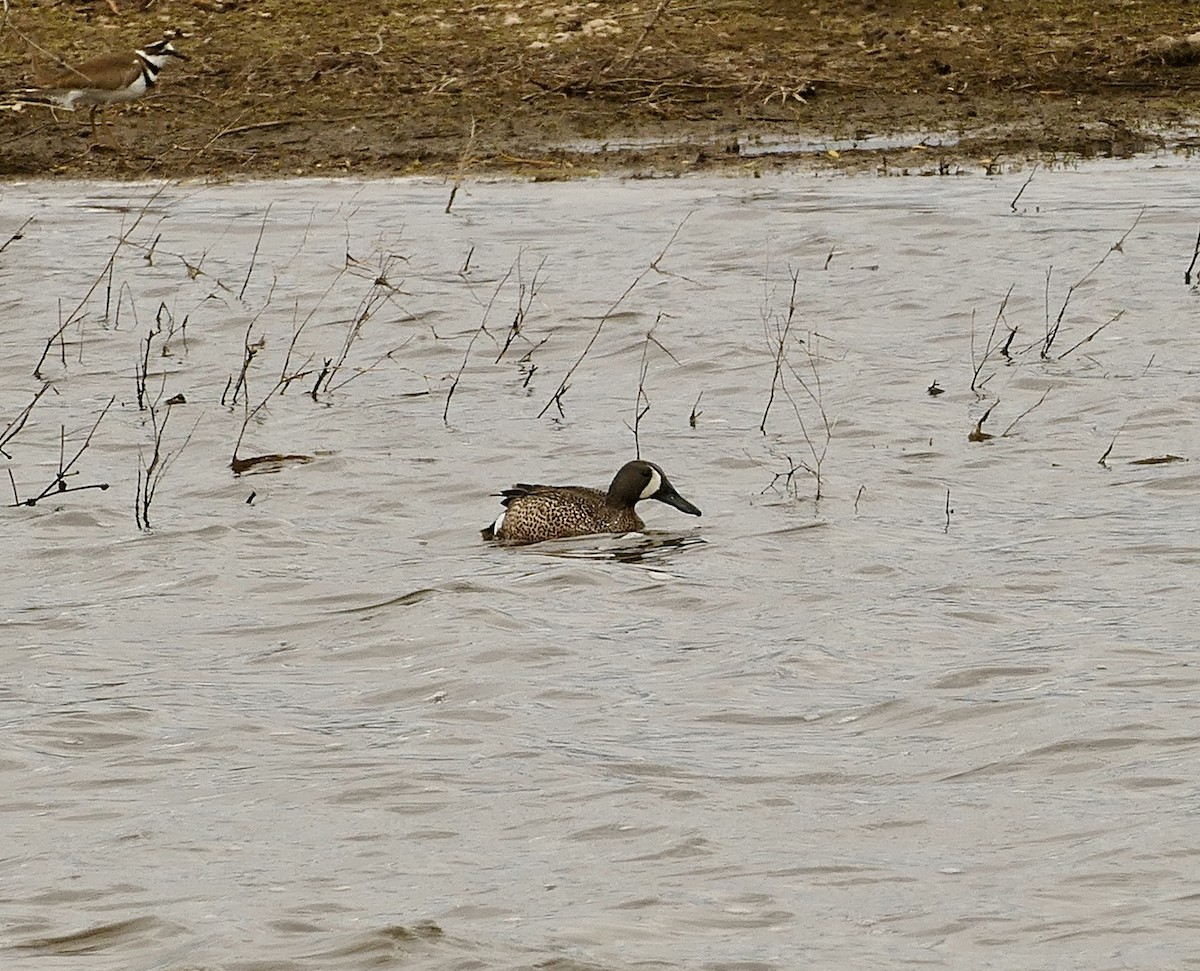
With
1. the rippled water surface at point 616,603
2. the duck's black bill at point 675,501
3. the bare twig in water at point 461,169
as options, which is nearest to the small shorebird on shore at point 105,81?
the rippled water surface at point 616,603

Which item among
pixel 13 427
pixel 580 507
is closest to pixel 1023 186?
pixel 580 507

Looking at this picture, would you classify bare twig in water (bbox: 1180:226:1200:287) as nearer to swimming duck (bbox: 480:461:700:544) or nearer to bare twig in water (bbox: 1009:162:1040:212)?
bare twig in water (bbox: 1009:162:1040:212)

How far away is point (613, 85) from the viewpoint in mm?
16219

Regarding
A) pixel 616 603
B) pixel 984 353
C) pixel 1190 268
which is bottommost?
pixel 616 603

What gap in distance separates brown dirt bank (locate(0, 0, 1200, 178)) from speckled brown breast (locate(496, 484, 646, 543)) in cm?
676

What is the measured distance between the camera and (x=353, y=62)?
16672 mm

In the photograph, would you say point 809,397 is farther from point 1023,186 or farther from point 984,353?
point 1023,186

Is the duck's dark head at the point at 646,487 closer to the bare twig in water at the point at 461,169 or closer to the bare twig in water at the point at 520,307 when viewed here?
the bare twig in water at the point at 520,307

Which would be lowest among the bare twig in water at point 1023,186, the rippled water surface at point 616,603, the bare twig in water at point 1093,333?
the rippled water surface at point 616,603

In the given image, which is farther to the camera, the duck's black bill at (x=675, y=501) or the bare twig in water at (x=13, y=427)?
the bare twig in water at (x=13, y=427)

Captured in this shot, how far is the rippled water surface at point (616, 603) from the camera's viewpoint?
500cm

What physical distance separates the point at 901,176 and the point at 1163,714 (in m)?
8.95

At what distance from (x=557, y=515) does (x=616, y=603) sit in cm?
90

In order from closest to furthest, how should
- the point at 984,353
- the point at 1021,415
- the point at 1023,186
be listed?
the point at 1021,415, the point at 984,353, the point at 1023,186
